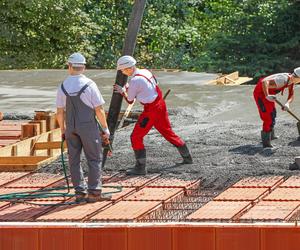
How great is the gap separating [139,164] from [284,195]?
2.22m

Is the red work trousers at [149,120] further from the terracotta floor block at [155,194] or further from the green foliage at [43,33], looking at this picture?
the green foliage at [43,33]

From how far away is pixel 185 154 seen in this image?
43.1 ft

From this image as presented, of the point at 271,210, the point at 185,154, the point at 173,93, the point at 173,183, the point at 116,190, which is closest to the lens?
the point at 271,210

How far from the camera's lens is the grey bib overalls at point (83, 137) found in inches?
431

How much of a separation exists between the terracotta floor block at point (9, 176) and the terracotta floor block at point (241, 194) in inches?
112

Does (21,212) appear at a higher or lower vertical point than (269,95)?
lower

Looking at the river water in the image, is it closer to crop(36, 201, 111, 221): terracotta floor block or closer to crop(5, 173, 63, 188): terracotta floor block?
crop(5, 173, 63, 188): terracotta floor block

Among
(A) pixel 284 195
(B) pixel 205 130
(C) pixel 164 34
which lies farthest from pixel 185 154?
(C) pixel 164 34

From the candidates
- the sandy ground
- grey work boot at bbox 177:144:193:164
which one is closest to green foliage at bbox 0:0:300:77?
the sandy ground

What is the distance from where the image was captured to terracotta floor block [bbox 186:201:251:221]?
33.5 feet

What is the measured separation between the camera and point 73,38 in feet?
106

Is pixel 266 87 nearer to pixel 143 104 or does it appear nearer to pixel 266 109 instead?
pixel 266 109
